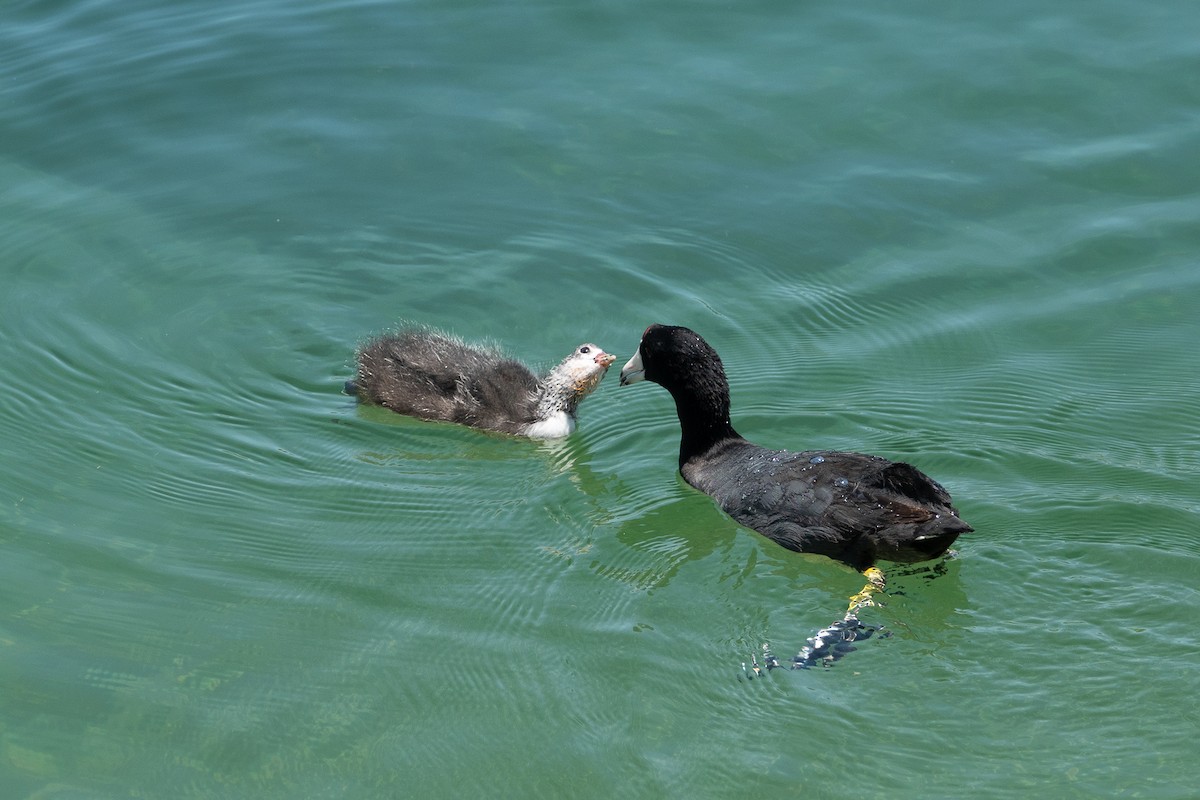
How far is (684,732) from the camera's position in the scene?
562 cm

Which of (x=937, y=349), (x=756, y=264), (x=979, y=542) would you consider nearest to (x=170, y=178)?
(x=756, y=264)

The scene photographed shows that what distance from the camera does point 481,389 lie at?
8.41m

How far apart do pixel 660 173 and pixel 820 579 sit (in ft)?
16.3

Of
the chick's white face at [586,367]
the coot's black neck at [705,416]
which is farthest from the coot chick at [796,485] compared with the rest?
the chick's white face at [586,367]

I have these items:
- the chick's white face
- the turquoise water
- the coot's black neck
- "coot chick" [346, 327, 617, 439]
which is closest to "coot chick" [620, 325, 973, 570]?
the coot's black neck

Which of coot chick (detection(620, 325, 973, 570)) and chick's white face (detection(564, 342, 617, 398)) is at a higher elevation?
chick's white face (detection(564, 342, 617, 398))

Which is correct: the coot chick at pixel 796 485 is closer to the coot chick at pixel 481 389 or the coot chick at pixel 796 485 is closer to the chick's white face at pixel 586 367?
the chick's white face at pixel 586 367

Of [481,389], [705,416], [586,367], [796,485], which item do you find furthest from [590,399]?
[796,485]

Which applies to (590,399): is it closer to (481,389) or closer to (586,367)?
(586,367)

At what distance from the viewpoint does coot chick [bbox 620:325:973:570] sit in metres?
6.53

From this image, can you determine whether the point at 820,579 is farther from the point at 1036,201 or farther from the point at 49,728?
the point at 1036,201

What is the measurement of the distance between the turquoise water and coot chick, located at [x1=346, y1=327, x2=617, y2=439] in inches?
5.7

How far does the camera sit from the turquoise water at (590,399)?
5707mm

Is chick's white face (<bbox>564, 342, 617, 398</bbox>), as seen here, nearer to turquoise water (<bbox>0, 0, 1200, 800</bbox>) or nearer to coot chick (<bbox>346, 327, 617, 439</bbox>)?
coot chick (<bbox>346, 327, 617, 439</bbox>)
